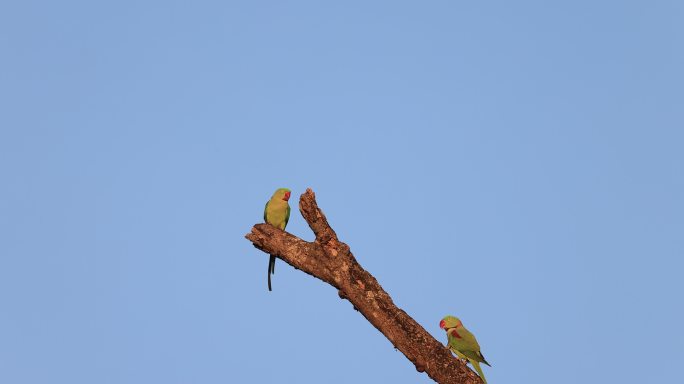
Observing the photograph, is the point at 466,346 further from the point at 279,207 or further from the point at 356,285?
the point at 279,207

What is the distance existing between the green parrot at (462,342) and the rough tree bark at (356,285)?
6.72 ft

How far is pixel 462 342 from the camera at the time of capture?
9656 millimetres

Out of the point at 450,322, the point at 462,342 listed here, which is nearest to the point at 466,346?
the point at 462,342

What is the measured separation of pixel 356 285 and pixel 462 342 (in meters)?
2.65

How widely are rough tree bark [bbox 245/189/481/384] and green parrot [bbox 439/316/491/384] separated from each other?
2047mm

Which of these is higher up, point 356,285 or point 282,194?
point 282,194

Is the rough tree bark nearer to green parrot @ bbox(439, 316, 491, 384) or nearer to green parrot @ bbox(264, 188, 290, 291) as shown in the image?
green parrot @ bbox(439, 316, 491, 384)

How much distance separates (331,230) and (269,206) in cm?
481

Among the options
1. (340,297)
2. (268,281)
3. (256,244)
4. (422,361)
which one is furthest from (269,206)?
(422,361)

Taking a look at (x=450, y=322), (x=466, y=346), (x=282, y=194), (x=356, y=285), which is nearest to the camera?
(x=356, y=285)

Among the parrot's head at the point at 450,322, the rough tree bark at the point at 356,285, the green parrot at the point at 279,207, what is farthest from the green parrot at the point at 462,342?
the green parrot at the point at 279,207

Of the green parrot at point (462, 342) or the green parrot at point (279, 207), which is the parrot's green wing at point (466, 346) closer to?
the green parrot at point (462, 342)

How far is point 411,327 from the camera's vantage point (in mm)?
7574

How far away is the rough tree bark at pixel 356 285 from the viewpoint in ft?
24.4
